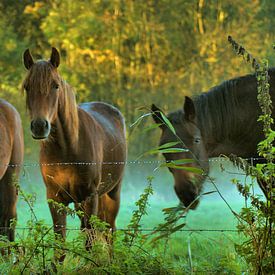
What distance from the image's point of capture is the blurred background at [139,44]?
10.6 m

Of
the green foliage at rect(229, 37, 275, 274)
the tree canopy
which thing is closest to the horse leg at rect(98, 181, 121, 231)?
the green foliage at rect(229, 37, 275, 274)

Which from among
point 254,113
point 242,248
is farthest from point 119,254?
point 254,113

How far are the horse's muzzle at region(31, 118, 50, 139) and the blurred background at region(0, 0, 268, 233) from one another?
6481 millimetres

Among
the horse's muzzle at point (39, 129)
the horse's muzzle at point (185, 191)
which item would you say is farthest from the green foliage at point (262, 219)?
the horse's muzzle at point (185, 191)

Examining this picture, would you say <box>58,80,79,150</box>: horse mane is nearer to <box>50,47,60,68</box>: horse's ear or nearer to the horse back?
<box>50,47,60,68</box>: horse's ear

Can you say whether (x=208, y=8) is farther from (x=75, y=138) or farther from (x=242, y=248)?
(x=242, y=248)

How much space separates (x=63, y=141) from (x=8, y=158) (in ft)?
2.26

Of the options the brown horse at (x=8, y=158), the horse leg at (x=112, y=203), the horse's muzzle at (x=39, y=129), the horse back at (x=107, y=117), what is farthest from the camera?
the horse leg at (x=112, y=203)

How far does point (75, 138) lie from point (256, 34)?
277 inches

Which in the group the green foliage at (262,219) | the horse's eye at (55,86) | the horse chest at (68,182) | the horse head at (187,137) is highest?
the horse's eye at (55,86)

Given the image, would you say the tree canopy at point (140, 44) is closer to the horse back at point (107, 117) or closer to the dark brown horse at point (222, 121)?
the horse back at point (107, 117)

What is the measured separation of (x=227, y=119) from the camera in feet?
14.6

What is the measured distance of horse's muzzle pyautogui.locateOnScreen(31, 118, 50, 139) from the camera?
372cm

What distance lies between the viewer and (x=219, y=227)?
24.2 ft
